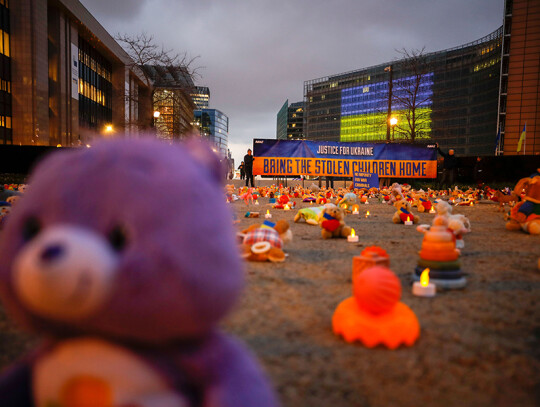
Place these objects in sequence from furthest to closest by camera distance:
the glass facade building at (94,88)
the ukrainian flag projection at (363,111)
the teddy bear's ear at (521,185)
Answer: the ukrainian flag projection at (363,111)
the glass facade building at (94,88)
the teddy bear's ear at (521,185)

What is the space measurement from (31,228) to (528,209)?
738 centimetres

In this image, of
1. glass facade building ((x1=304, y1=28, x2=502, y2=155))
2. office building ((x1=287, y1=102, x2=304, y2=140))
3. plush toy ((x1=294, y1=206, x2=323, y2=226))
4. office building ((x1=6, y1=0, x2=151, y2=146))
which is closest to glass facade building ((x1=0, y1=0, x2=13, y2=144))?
office building ((x1=6, y1=0, x2=151, y2=146))

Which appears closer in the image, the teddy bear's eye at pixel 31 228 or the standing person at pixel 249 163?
the teddy bear's eye at pixel 31 228

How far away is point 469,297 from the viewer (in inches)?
124

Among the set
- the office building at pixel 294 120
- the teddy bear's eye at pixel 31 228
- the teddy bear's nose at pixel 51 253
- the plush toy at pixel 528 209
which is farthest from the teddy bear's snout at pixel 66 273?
the office building at pixel 294 120

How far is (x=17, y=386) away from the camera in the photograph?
1268 mm

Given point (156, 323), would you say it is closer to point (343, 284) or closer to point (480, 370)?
point (480, 370)

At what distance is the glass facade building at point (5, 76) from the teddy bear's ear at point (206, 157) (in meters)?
33.5

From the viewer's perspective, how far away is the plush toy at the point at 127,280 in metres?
0.98

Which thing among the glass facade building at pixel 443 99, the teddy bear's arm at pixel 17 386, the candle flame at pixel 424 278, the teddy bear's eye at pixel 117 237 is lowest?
the candle flame at pixel 424 278

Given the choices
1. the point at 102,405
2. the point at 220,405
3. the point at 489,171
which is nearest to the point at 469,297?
the point at 220,405

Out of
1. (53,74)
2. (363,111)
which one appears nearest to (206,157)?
(53,74)

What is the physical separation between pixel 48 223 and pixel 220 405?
72cm

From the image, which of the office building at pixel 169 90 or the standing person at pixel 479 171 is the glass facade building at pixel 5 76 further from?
the standing person at pixel 479 171
